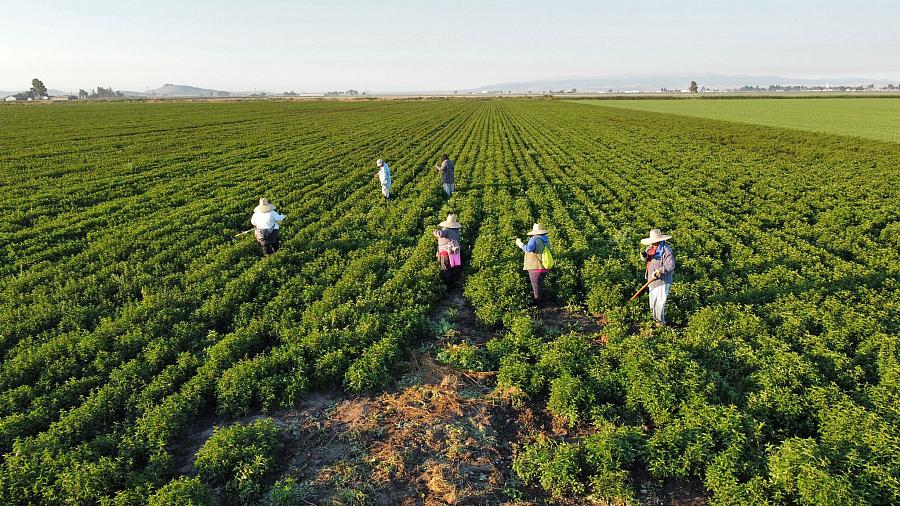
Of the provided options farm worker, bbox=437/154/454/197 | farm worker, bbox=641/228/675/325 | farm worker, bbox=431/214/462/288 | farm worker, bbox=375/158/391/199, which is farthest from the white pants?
farm worker, bbox=375/158/391/199

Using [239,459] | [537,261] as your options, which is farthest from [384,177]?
[239,459]

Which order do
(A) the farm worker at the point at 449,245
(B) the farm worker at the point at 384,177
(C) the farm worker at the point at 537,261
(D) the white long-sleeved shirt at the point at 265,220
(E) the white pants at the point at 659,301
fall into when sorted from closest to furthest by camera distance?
(E) the white pants at the point at 659,301
(C) the farm worker at the point at 537,261
(A) the farm worker at the point at 449,245
(D) the white long-sleeved shirt at the point at 265,220
(B) the farm worker at the point at 384,177

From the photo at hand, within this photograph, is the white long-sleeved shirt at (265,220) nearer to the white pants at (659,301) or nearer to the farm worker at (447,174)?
the farm worker at (447,174)

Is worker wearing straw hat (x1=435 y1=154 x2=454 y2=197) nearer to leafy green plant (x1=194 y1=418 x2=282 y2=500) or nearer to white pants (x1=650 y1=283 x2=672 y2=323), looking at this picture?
white pants (x1=650 y1=283 x2=672 y2=323)

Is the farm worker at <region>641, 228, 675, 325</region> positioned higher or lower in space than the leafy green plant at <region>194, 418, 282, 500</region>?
higher

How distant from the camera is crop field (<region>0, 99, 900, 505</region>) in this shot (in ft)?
19.3

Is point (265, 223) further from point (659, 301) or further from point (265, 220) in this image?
point (659, 301)

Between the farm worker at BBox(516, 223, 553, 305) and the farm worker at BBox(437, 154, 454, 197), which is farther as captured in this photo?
the farm worker at BBox(437, 154, 454, 197)

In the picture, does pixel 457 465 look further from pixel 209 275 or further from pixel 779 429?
pixel 209 275

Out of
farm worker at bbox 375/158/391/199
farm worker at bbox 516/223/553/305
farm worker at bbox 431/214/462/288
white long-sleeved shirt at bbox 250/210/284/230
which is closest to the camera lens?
farm worker at bbox 516/223/553/305

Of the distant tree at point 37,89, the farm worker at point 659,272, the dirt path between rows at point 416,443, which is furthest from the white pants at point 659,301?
the distant tree at point 37,89

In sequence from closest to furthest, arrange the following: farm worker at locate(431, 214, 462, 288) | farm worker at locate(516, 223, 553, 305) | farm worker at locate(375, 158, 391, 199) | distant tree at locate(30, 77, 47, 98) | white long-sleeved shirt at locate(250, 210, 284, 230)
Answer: farm worker at locate(516, 223, 553, 305), farm worker at locate(431, 214, 462, 288), white long-sleeved shirt at locate(250, 210, 284, 230), farm worker at locate(375, 158, 391, 199), distant tree at locate(30, 77, 47, 98)

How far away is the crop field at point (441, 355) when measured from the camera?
5883 mm

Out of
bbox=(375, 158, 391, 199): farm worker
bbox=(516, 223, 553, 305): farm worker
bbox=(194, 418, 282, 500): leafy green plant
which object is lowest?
bbox=(194, 418, 282, 500): leafy green plant
